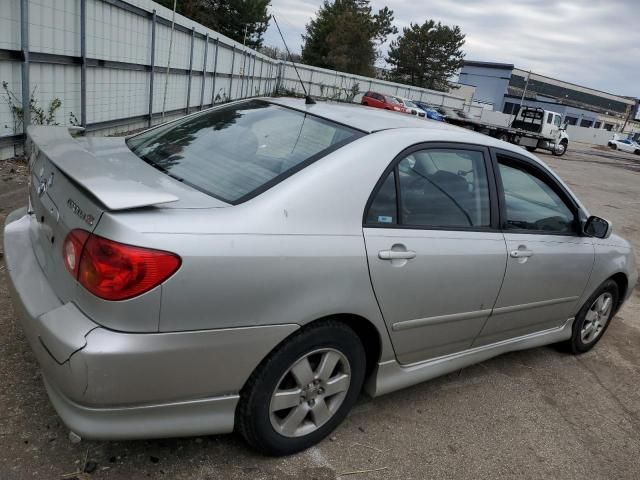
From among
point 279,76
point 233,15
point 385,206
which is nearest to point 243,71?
point 279,76

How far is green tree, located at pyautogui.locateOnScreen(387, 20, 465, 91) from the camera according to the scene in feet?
200

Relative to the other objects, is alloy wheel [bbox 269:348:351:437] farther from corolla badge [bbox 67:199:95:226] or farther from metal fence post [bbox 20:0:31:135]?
metal fence post [bbox 20:0:31:135]

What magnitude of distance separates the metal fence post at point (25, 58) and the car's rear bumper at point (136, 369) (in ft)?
16.4

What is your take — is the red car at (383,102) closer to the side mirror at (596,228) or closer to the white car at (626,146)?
the side mirror at (596,228)

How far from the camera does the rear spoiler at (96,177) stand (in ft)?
6.23

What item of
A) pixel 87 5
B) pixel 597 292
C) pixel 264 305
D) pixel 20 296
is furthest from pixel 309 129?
pixel 87 5

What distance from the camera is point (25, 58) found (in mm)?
6336

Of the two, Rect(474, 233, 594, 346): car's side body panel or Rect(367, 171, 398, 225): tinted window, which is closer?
Rect(367, 171, 398, 225): tinted window

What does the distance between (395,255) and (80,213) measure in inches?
52.6

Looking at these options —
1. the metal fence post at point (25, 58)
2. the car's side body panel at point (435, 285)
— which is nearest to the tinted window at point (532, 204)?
the car's side body panel at point (435, 285)

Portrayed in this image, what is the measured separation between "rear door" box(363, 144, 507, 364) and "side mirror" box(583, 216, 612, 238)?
93 centimetres

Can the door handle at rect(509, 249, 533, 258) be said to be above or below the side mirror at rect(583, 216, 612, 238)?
below

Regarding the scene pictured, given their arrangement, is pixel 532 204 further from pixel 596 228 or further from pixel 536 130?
pixel 536 130

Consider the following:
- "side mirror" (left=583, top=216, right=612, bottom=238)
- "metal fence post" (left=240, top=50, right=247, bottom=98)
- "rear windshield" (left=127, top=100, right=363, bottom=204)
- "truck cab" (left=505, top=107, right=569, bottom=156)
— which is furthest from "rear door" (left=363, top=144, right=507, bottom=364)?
"truck cab" (left=505, top=107, right=569, bottom=156)
